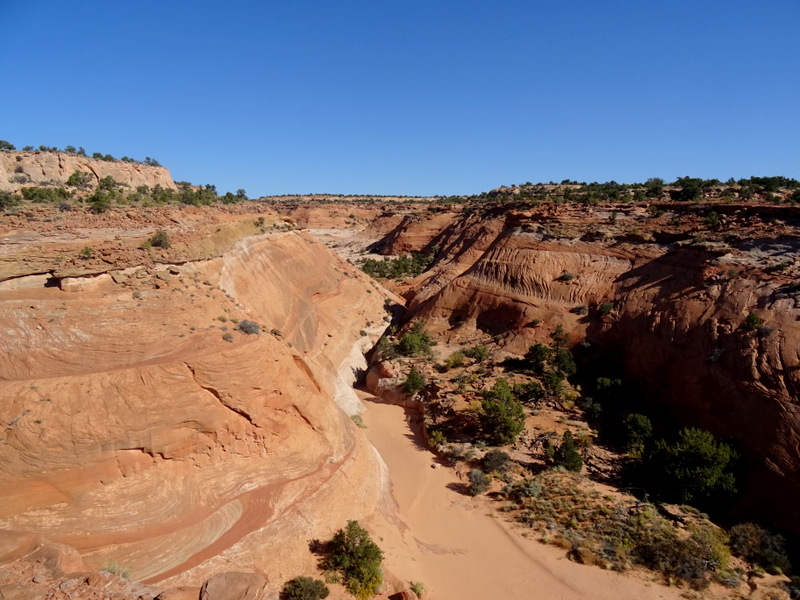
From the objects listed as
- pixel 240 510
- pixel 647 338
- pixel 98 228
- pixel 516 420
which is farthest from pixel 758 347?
pixel 98 228

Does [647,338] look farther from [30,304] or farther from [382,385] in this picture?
[30,304]

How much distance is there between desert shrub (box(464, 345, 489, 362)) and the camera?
23119 millimetres

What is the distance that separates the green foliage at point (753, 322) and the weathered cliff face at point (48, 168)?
38.2 metres

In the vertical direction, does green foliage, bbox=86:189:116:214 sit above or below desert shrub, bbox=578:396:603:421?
above

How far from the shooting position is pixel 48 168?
33.4m

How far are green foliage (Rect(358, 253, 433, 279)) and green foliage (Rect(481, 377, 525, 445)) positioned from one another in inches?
1055

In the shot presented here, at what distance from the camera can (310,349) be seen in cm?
2067

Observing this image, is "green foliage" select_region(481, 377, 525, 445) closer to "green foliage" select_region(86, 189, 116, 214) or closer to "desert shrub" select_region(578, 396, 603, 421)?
"desert shrub" select_region(578, 396, 603, 421)

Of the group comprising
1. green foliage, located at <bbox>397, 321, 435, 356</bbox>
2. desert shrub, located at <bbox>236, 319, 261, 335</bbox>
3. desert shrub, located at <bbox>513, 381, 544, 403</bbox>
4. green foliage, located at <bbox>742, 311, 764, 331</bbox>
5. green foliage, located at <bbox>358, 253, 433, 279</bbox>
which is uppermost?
green foliage, located at <bbox>358, 253, 433, 279</bbox>

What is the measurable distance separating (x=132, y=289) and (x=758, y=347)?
811 inches

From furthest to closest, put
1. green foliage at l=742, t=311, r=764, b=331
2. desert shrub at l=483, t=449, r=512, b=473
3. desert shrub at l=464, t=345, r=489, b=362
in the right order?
desert shrub at l=464, t=345, r=489, b=362 < desert shrub at l=483, t=449, r=512, b=473 < green foliage at l=742, t=311, r=764, b=331

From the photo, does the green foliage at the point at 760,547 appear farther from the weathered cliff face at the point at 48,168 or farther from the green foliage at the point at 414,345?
the weathered cliff face at the point at 48,168

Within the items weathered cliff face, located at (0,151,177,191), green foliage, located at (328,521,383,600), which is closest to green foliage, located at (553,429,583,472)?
green foliage, located at (328,521,383,600)

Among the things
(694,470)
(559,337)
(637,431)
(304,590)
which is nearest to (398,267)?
(559,337)
